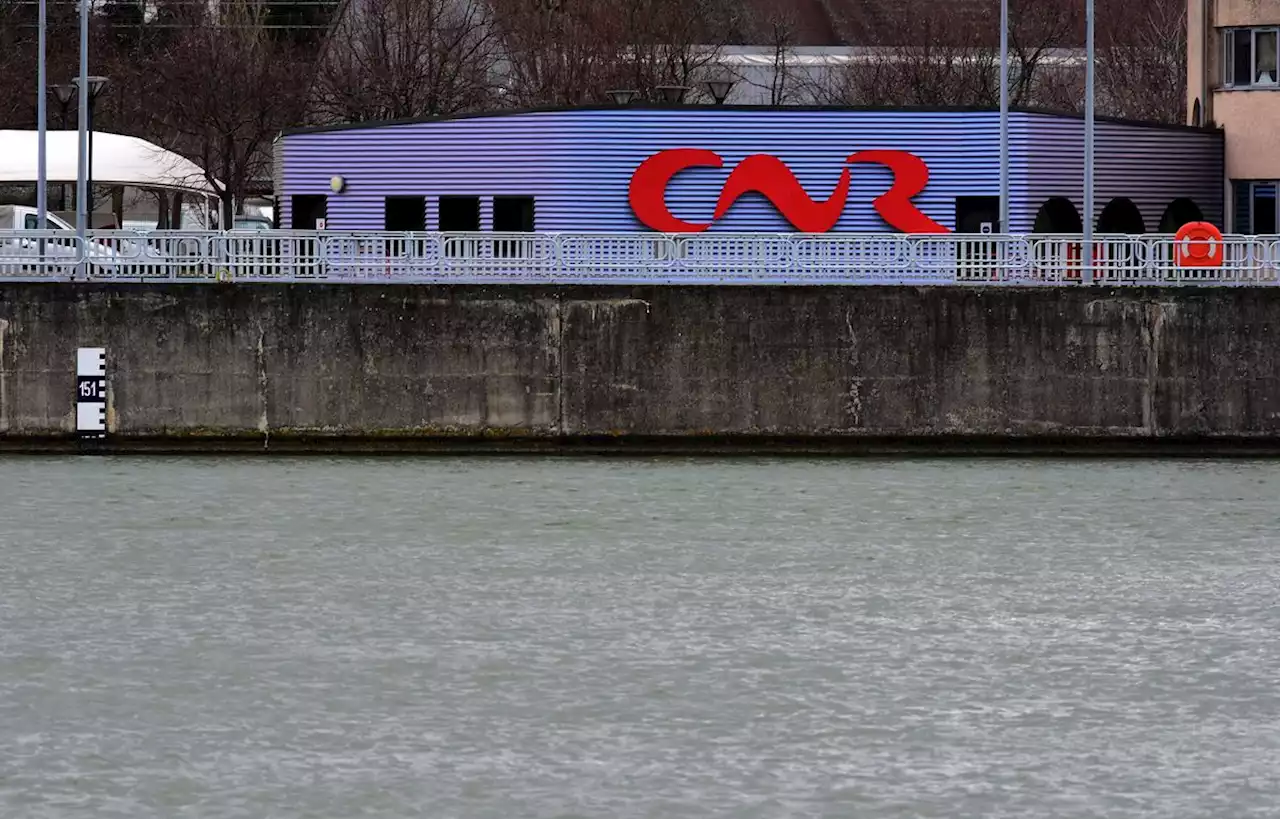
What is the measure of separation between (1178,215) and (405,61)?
3105 centimetres

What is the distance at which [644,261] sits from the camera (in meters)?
33.7

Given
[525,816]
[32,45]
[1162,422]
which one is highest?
[32,45]

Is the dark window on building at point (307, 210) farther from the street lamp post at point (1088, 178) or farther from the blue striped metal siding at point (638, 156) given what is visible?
the street lamp post at point (1088, 178)

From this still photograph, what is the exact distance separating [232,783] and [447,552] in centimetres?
1014

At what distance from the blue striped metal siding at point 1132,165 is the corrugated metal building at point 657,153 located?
49 mm

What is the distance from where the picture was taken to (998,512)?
2769cm

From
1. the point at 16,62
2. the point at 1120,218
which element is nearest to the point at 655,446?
the point at 1120,218

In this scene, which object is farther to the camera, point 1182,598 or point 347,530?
point 347,530

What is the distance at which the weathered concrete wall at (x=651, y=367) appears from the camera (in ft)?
109

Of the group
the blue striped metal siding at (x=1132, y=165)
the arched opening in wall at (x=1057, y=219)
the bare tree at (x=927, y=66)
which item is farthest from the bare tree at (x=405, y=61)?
the arched opening in wall at (x=1057, y=219)

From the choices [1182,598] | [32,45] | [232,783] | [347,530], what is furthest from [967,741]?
[32,45]

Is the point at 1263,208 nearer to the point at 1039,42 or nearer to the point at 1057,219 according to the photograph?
the point at 1057,219

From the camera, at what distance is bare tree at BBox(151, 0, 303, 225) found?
71.5m

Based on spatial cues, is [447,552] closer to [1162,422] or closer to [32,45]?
[1162,422]
